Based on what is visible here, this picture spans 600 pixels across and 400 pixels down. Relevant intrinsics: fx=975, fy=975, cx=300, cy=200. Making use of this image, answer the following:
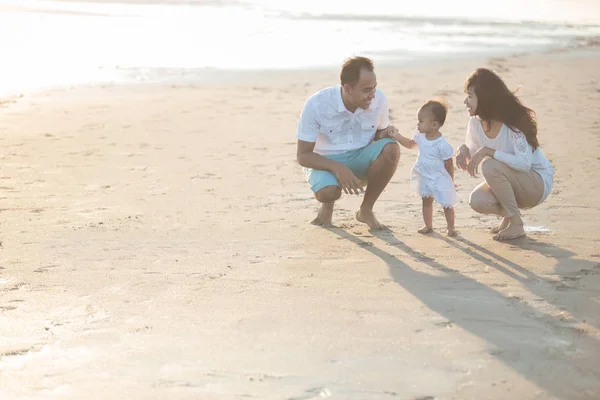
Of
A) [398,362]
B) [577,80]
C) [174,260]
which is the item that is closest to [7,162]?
[174,260]

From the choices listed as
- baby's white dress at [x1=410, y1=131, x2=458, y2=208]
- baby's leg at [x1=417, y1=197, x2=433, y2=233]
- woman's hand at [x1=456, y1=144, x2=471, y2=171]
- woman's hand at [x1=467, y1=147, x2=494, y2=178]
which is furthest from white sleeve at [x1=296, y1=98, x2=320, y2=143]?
woman's hand at [x1=467, y1=147, x2=494, y2=178]

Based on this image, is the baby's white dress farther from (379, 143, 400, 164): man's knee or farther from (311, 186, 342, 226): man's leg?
(311, 186, 342, 226): man's leg

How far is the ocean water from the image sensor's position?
50.6 feet

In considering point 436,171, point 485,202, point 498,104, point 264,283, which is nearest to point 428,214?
point 436,171

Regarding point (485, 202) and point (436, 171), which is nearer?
point (485, 202)

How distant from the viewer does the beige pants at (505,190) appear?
587 cm

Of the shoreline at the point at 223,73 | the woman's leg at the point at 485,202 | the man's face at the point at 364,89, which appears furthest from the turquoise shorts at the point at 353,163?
the shoreline at the point at 223,73

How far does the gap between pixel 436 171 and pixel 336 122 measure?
2.52ft

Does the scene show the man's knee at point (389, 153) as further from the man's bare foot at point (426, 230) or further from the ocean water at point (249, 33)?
the ocean water at point (249, 33)

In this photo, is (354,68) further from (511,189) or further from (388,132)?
(511,189)

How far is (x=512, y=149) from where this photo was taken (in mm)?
5879

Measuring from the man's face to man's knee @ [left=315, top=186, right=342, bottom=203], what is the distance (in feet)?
1.87

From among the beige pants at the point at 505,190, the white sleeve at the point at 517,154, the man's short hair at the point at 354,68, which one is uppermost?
the man's short hair at the point at 354,68

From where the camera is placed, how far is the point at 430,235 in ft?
20.3
